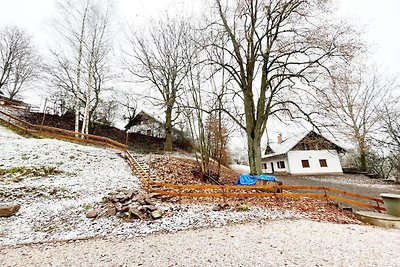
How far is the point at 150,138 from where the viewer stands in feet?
75.2

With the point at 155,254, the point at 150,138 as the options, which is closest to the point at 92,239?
the point at 155,254

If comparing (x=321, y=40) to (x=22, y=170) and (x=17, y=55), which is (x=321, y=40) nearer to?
(x=22, y=170)

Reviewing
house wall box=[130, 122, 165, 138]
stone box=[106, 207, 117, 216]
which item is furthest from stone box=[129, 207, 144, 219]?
house wall box=[130, 122, 165, 138]

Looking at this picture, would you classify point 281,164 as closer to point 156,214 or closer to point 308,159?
point 308,159

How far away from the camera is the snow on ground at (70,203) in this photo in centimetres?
433

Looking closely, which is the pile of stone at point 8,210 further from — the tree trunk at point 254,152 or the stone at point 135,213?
the tree trunk at point 254,152

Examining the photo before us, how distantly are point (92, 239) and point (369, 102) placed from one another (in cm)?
2707

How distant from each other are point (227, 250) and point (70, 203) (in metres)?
5.29

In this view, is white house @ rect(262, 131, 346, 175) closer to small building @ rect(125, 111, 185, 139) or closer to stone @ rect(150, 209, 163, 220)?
small building @ rect(125, 111, 185, 139)

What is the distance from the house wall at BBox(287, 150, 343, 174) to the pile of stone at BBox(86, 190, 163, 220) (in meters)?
22.3

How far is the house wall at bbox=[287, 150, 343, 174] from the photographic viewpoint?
893 inches

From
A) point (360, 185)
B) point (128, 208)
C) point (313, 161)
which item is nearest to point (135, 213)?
point (128, 208)

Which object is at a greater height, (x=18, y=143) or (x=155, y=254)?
(x=18, y=143)

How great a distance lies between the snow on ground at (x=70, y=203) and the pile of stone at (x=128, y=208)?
0.20 metres
